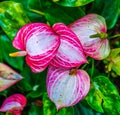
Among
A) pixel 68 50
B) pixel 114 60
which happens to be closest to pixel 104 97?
pixel 114 60

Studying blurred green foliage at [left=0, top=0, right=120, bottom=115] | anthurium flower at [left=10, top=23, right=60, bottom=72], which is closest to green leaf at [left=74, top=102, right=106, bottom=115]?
blurred green foliage at [left=0, top=0, right=120, bottom=115]

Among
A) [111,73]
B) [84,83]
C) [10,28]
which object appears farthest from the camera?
[111,73]

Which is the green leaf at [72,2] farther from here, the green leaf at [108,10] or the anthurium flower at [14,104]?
the anthurium flower at [14,104]

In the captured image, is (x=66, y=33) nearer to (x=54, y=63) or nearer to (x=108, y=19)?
(x=54, y=63)

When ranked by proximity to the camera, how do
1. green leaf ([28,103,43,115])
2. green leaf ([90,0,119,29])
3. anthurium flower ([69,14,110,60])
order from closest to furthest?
anthurium flower ([69,14,110,60]), green leaf ([90,0,119,29]), green leaf ([28,103,43,115])

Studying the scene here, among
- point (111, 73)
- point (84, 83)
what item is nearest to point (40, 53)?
point (84, 83)

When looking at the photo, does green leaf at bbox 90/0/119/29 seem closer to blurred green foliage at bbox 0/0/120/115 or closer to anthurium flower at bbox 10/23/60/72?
blurred green foliage at bbox 0/0/120/115

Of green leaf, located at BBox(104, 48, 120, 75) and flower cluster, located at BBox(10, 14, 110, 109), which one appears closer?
flower cluster, located at BBox(10, 14, 110, 109)
